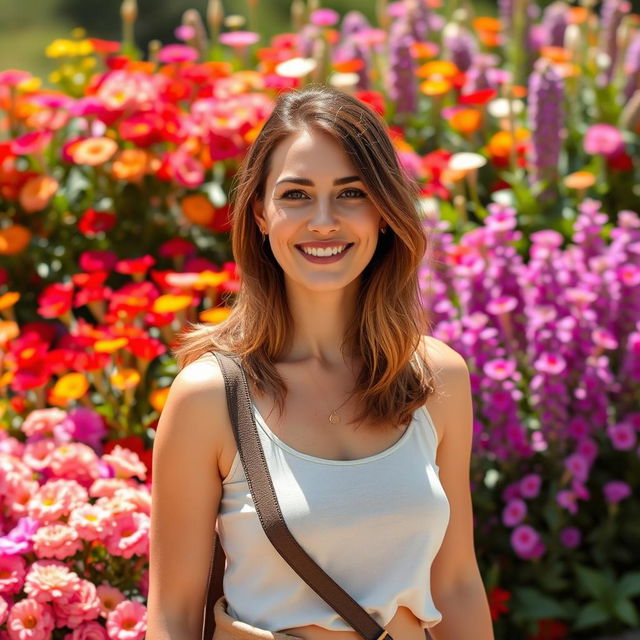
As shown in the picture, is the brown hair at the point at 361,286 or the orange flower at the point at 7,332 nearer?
the brown hair at the point at 361,286

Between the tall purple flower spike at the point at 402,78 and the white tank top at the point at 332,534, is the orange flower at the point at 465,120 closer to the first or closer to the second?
the tall purple flower spike at the point at 402,78

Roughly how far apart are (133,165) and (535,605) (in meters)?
1.82

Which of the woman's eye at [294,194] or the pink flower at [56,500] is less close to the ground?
the woman's eye at [294,194]

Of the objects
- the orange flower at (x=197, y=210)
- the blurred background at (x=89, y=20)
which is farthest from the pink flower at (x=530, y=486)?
the blurred background at (x=89, y=20)

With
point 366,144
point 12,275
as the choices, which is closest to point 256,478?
point 366,144

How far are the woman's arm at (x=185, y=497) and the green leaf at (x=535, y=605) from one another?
4.55 ft

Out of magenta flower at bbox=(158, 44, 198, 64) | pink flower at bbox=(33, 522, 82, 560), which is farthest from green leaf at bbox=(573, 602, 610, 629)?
magenta flower at bbox=(158, 44, 198, 64)

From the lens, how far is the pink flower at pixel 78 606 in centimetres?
232

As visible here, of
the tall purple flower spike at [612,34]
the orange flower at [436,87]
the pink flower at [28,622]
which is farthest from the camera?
the tall purple flower spike at [612,34]

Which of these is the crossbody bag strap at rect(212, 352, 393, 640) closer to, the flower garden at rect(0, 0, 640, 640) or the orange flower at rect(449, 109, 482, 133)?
the flower garden at rect(0, 0, 640, 640)

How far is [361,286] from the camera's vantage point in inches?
84.2

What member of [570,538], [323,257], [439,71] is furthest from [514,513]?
[439,71]

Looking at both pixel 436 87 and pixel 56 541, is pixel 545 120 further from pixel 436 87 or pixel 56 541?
pixel 56 541

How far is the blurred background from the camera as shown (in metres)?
9.43
